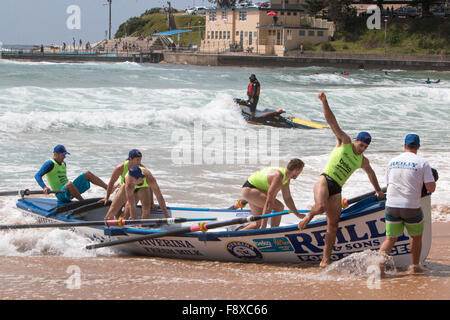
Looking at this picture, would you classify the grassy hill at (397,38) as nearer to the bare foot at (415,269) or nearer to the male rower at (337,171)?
the male rower at (337,171)

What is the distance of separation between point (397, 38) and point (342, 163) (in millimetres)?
75486

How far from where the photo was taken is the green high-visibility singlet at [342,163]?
23.9 ft

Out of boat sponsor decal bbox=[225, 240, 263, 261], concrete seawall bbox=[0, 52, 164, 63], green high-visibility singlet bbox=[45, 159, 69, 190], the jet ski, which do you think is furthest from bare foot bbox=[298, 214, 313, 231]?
concrete seawall bbox=[0, 52, 164, 63]

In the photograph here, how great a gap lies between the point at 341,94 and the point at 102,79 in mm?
16729

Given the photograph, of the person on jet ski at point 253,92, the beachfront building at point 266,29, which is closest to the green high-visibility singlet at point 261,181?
the person on jet ski at point 253,92

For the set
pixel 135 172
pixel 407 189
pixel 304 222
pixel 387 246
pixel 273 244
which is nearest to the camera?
pixel 407 189

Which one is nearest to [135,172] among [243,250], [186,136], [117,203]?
[117,203]

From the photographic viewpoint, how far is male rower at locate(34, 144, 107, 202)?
399 inches

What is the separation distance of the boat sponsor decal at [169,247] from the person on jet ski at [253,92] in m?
13.8

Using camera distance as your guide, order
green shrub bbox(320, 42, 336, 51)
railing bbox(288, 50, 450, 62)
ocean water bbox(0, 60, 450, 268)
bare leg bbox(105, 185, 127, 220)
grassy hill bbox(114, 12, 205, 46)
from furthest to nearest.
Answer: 1. grassy hill bbox(114, 12, 205, 46)
2. green shrub bbox(320, 42, 336, 51)
3. railing bbox(288, 50, 450, 62)
4. ocean water bbox(0, 60, 450, 268)
5. bare leg bbox(105, 185, 127, 220)

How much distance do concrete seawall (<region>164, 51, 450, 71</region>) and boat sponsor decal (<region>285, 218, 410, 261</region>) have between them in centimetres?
6242

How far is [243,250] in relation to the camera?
8.22 m

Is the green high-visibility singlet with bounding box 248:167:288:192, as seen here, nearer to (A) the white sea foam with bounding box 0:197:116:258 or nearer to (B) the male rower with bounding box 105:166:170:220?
(B) the male rower with bounding box 105:166:170:220

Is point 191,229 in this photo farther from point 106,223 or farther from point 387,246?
point 387,246
